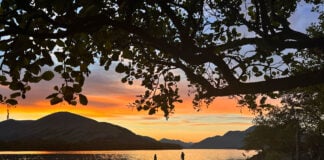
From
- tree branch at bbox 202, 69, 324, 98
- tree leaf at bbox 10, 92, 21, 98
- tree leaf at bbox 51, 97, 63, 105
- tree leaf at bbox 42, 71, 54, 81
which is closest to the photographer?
tree leaf at bbox 51, 97, 63, 105

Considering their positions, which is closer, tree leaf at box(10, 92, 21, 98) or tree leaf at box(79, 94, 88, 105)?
tree leaf at box(79, 94, 88, 105)

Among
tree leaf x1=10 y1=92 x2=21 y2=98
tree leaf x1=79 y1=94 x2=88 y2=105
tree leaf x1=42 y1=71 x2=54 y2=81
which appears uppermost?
tree leaf x1=42 y1=71 x2=54 y2=81

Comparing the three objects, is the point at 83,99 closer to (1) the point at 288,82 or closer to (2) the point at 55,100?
(2) the point at 55,100

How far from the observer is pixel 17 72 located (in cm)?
665

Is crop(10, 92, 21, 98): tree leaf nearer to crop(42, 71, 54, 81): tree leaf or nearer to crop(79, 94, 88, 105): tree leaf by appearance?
crop(42, 71, 54, 81): tree leaf

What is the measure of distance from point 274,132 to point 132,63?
284 ft

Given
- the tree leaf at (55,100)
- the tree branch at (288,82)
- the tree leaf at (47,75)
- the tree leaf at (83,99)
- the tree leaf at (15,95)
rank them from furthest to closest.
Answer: the tree branch at (288,82)
the tree leaf at (15,95)
the tree leaf at (47,75)
the tree leaf at (55,100)
the tree leaf at (83,99)

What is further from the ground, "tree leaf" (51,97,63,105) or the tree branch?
the tree branch

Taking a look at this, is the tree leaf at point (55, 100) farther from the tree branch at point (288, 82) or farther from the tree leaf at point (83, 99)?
the tree branch at point (288, 82)

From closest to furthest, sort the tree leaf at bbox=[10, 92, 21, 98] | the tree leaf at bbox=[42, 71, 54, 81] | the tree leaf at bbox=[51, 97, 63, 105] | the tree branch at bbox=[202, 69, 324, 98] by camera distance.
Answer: the tree leaf at bbox=[51, 97, 63, 105]
the tree leaf at bbox=[42, 71, 54, 81]
the tree leaf at bbox=[10, 92, 21, 98]
the tree branch at bbox=[202, 69, 324, 98]

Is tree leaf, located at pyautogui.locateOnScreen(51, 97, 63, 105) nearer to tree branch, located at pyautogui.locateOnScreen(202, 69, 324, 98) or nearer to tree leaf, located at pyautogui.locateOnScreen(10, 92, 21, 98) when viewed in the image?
tree leaf, located at pyautogui.locateOnScreen(10, 92, 21, 98)

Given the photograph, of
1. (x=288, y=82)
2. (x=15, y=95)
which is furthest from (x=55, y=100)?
(x=288, y=82)

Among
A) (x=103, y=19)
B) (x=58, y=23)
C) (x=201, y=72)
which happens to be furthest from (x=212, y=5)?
(x=58, y=23)

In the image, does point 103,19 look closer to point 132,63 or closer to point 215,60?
point 215,60
